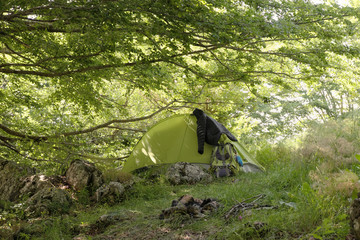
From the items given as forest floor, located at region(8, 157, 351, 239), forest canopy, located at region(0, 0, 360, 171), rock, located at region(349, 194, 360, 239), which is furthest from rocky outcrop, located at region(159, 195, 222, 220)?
forest canopy, located at region(0, 0, 360, 171)

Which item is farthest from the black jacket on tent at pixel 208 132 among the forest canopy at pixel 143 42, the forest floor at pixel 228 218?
the forest floor at pixel 228 218

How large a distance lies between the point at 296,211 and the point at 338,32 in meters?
3.89

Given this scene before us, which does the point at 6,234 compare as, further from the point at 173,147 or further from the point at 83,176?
the point at 173,147

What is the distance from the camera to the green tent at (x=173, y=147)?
8.27m

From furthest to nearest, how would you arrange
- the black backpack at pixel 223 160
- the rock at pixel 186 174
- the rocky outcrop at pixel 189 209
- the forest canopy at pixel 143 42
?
the black backpack at pixel 223 160, the rock at pixel 186 174, the forest canopy at pixel 143 42, the rocky outcrop at pixel 189 209

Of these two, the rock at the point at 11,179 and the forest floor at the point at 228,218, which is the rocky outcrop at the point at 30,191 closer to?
the rock at the point at 11,179

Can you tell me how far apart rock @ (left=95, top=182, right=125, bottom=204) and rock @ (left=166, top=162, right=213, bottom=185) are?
1.45m

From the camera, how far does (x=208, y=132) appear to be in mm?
8359

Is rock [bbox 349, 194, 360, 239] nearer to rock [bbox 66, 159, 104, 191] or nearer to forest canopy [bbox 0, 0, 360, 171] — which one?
forest canopy [bbox 0, 0, 360, 171]

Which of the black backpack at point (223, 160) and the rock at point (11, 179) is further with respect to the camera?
the black backpack at point (223, 160)

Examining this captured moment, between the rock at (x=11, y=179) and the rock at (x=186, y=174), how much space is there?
2.89 m

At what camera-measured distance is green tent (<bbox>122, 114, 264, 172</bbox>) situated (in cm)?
827

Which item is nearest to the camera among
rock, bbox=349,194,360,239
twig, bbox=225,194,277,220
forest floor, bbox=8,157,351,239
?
rock, bbox=349,194,360,239

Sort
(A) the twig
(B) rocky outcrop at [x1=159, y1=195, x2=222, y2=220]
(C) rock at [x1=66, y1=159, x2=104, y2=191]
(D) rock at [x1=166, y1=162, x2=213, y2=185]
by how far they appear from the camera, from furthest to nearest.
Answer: (D) rock at [x1=166, y1=162, x2=213, y2=185]
(C) rock at [x1=66, y1=159, x2=104, y2=191]
(B) rocky outcrop at [x1=159, y1=195, x2=222, y2=220]
(A) the twig
